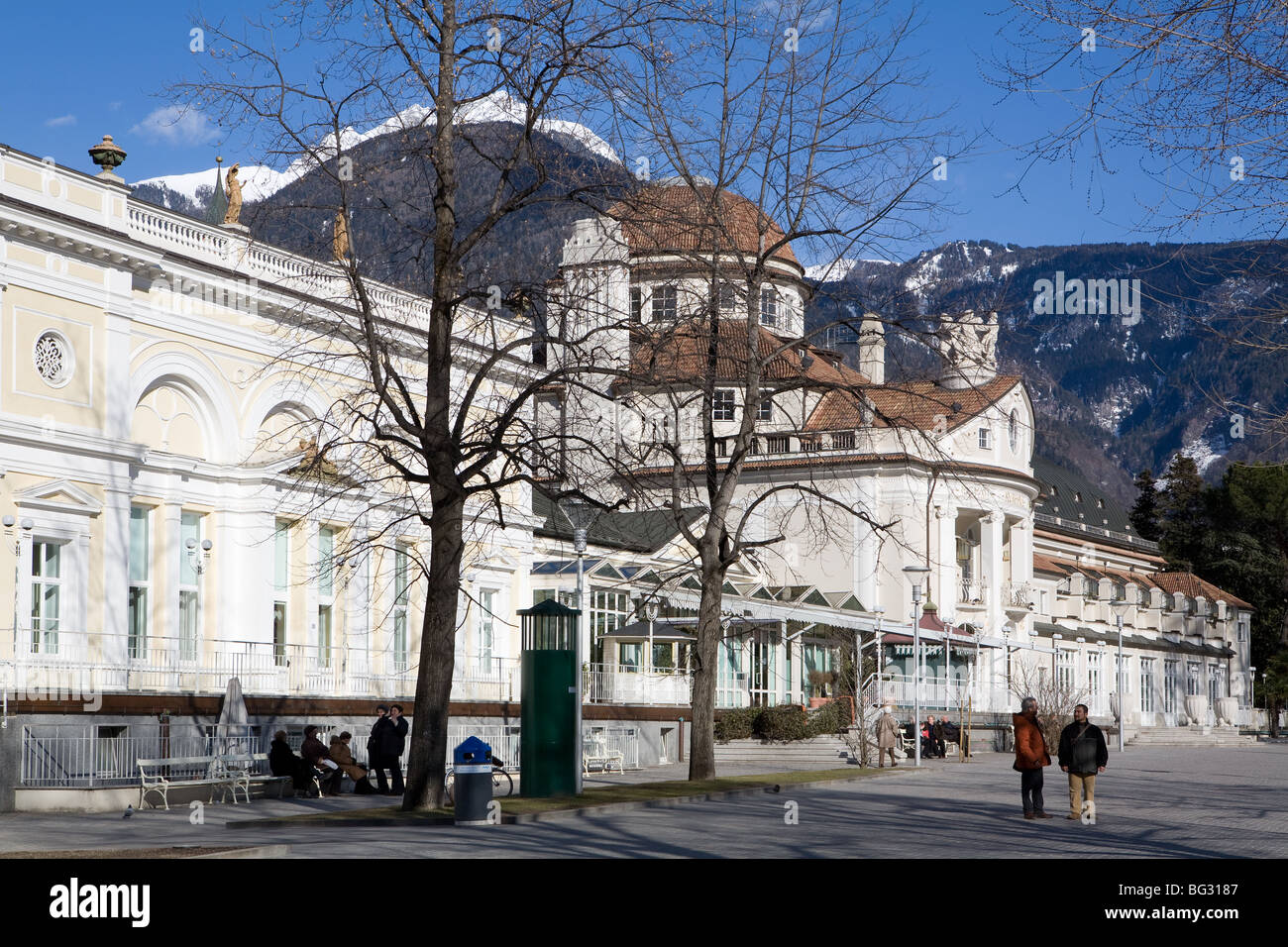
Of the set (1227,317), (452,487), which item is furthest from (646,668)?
(1227,317)

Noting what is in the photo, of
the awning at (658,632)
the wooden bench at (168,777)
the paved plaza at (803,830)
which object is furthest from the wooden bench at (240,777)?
the awning at (658,632)

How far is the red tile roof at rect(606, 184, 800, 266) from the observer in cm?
2208

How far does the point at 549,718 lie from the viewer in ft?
77.0

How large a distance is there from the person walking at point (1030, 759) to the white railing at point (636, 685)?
20432mm

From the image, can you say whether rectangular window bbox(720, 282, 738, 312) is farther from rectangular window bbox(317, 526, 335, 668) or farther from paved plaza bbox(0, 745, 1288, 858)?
rectangular window bbox(317, 526, 335, 668)

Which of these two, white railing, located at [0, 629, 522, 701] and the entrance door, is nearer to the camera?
white railing, located at [0, 629, 522, 701]

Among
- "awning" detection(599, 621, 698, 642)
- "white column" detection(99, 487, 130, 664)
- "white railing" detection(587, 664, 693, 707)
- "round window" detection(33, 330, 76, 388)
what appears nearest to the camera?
"round window" detection(33, 330, 76, 388)

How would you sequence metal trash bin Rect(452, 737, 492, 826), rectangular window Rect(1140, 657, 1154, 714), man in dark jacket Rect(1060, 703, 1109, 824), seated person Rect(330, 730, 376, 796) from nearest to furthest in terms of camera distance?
metal trash bin Rect(452, 737, 492, 826), man in dark jacket Rect(1060, 703, 1109, 824), seated person Rect(330, 730, 376, 796), rectangular window Rect(1140, 657, 1154, 714)

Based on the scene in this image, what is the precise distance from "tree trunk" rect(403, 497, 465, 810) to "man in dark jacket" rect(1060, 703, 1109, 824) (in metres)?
7.92

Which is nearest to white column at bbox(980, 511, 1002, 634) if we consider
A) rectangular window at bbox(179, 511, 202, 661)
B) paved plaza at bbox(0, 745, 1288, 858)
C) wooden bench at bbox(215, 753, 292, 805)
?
paved plaza at bbox(0, 745, 1288, 858)
